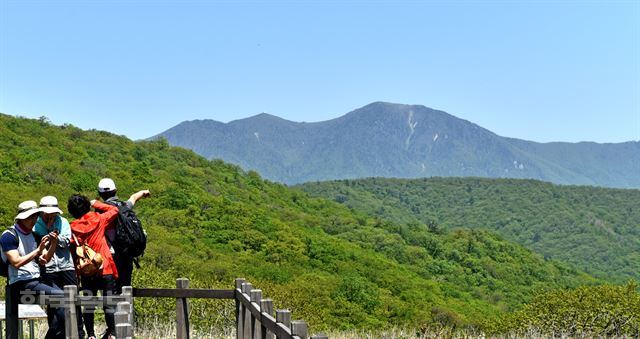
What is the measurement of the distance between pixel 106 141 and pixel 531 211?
11729 centimetres

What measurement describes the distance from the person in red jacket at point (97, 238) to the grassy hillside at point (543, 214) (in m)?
131

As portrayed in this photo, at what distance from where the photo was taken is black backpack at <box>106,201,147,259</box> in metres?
7.71

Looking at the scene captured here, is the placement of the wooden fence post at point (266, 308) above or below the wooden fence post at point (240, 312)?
above

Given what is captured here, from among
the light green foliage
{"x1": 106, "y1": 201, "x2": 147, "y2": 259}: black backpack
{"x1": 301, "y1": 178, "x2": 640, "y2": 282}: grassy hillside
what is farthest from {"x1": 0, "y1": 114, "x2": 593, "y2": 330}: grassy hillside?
{"x1": 301, "y1": 178, "x2": 640, "y2": 282}: grassy hillside

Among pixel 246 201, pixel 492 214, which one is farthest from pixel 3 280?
pixel 492 214

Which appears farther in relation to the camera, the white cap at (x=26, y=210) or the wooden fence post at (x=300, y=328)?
the white cap at (x=26, y=210)

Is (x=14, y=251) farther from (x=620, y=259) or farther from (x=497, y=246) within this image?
(x=620, y=259)

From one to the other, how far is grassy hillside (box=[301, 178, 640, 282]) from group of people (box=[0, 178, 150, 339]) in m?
131

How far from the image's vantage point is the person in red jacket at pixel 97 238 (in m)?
7.43

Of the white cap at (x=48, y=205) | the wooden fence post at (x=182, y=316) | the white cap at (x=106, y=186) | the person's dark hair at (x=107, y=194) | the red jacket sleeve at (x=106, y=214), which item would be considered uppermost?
the white cap at (x=106, y=186)

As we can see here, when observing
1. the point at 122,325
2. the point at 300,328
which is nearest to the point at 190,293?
the point at 122,325

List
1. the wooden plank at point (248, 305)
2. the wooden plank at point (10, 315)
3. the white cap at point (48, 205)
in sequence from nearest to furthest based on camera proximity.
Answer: the wooden plank at point (248, 305) < the wooden plank at point (10, 315) < the white cap at point (48, 205)

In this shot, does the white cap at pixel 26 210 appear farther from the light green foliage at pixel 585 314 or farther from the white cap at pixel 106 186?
the light green foliage at pixel 585 314

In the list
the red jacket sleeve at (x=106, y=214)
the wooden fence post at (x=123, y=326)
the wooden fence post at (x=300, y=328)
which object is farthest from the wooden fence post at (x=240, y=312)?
the wooden fence post at (x=300, y=328)
